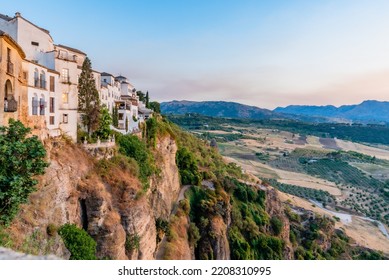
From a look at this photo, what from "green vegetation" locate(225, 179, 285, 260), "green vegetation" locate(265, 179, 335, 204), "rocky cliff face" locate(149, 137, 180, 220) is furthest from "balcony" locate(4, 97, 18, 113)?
"green vegetation" locate(265, 179, 335, 204)

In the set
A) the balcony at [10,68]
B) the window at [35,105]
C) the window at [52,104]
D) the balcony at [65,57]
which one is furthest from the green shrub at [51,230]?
the balcony at [65,57]

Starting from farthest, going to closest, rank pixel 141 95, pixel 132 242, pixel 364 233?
pixel 141 95
pixel 364 233
pixel 132 242

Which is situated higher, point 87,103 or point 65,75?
point 65,75

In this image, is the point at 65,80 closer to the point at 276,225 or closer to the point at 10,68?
the point at 10,68

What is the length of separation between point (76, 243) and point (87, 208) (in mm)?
2859

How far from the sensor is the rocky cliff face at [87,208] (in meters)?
14.3

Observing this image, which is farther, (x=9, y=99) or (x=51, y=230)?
(x=9, y=99)

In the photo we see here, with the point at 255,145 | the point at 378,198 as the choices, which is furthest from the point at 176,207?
the point at 255,145

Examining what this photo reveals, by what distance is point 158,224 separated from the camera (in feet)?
86.4

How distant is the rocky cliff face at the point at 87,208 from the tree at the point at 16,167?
1.16 meters

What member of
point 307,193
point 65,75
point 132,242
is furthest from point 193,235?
point 307,193

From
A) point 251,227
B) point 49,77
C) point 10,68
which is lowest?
point 251,227

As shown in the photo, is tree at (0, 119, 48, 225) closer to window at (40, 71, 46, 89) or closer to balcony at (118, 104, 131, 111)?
window at (40, 71, 46, 89)

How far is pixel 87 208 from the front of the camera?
707 inches
